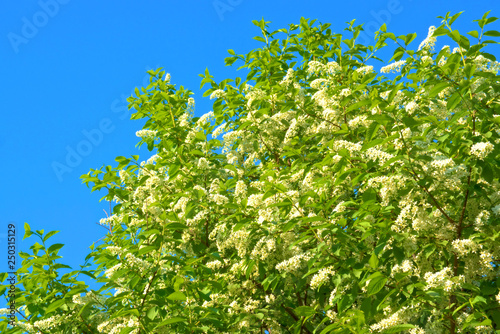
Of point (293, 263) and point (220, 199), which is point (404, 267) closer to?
point (293, 263)

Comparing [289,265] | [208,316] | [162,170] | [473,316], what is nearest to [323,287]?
[289,265]

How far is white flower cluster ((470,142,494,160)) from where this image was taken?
404 cm

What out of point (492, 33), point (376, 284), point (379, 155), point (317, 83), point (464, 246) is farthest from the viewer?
point (317, 83)

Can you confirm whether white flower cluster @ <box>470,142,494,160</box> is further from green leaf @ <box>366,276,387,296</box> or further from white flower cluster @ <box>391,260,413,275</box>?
green leaf @ <box>366,276,387,296</box>

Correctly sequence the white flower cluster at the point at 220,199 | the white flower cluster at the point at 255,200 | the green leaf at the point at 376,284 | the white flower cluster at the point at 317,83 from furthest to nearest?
1. the white flower cluster at the point at 317,83
2. the white flower cluster at the point at 220,199
3. the white flower cluster at the point at 255,200
4. the green leaf at the point at 376,284

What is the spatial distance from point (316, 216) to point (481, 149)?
145 centimetres

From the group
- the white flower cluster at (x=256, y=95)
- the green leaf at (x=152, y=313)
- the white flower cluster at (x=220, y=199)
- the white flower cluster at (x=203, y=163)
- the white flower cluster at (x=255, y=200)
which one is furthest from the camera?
the white flower cluster at (x=256, y=95)

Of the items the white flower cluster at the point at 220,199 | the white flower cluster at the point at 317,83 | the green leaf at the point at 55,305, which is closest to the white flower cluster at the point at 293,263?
the white flower cluster at the point at 220,199

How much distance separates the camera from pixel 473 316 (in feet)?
12.5

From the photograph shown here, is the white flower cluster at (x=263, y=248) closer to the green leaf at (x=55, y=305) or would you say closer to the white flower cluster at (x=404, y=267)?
the white flower cluster at (x=404, y=267)

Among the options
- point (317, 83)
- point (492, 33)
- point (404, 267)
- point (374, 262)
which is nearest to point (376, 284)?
point (374, 262)

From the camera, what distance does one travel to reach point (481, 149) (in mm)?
4027

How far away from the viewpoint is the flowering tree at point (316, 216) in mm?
4219

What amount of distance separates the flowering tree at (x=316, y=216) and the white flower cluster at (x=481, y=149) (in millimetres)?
34
